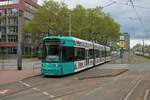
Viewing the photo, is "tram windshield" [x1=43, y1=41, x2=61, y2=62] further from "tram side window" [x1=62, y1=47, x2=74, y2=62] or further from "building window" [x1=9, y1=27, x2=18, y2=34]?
"building window" [x1=9, y1=27, x2=18, y2=34]

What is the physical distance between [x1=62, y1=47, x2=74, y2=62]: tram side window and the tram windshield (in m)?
0.49

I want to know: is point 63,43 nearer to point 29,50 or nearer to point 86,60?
point 86,60

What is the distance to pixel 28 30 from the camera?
289ft

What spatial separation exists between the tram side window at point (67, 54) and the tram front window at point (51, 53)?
49cm

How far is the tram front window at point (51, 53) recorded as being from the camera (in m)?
27.9

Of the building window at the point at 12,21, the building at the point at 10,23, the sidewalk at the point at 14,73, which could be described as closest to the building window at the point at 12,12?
the building at the point at 10,23

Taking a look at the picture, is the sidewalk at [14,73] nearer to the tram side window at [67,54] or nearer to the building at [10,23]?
the tram side window at [67,54]

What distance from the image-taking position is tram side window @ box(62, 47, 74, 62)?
28253mm

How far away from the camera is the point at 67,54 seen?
29016mm

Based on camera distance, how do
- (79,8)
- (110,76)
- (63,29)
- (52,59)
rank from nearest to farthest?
(52,59) < (110,76) < (63,29) < (79,8)

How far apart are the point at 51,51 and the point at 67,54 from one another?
152cm

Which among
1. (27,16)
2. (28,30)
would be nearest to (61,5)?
(28,30)

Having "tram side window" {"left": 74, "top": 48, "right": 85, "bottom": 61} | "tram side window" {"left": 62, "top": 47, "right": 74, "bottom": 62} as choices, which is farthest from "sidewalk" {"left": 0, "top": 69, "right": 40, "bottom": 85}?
"tram side window" {"left": 74, "top": 48, "right": 85, "bottom": 61}

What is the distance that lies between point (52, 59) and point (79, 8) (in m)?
58.6
